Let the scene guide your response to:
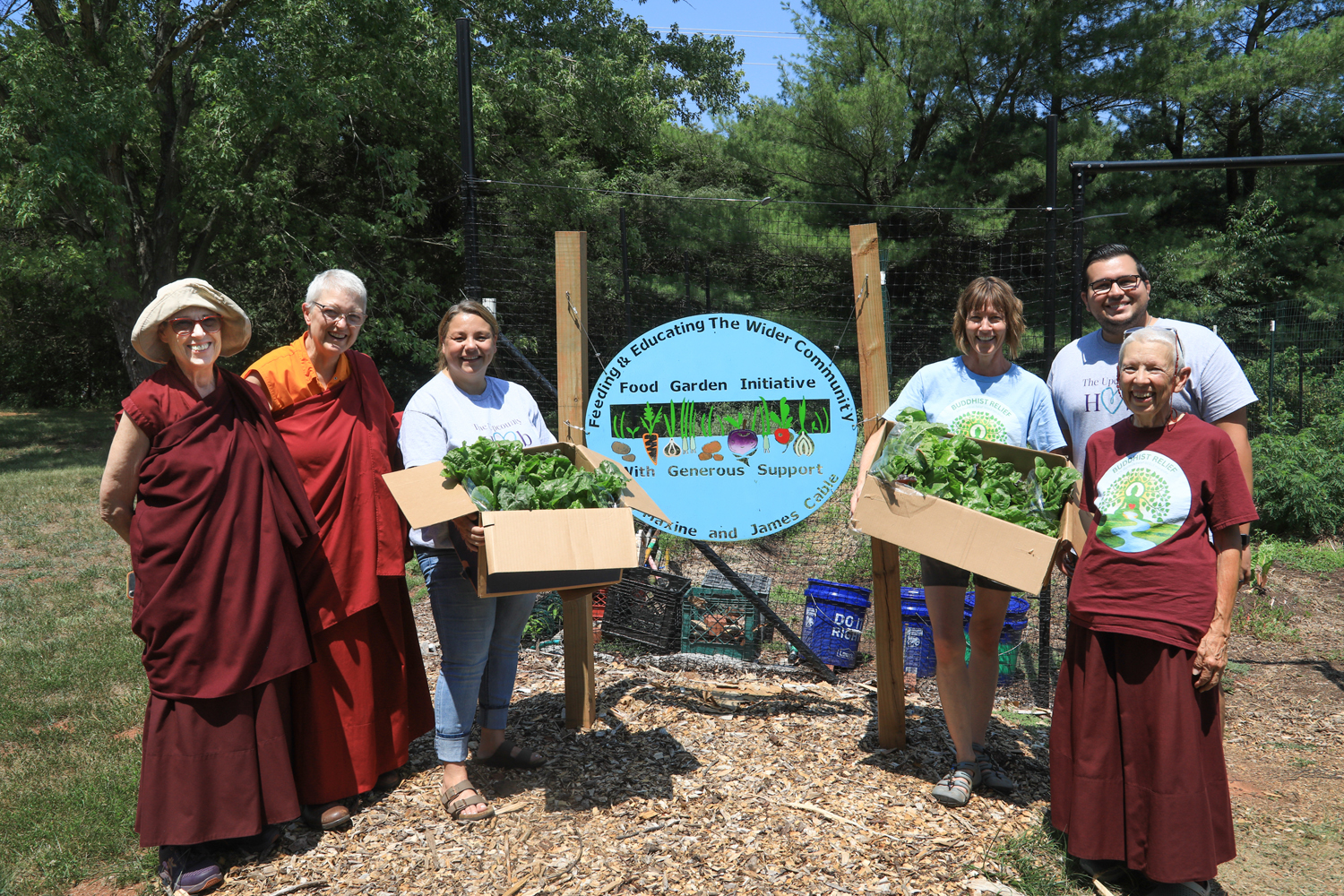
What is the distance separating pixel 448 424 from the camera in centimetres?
307

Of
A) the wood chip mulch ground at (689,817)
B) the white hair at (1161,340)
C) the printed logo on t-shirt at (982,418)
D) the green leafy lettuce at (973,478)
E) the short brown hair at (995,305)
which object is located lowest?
the wood chip mulch ground at (689,817)

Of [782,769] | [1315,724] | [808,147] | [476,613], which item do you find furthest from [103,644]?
[808,147]

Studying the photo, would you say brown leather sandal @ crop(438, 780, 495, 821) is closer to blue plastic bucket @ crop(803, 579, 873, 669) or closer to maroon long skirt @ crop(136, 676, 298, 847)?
maroon long skirt @ crop(136, 676, 298, 847)

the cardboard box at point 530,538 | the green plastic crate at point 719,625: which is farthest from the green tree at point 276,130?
the cardboard box at point 530,538

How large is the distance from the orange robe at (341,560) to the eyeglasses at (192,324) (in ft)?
0.81

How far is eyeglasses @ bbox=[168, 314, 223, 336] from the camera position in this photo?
8.99 ft

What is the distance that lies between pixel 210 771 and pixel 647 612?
261 centimetres

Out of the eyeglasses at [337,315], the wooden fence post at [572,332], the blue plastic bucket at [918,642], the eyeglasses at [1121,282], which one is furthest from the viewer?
the blue plastic bucket at [918,642]

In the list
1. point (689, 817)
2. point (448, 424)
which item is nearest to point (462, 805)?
point (689, 817)

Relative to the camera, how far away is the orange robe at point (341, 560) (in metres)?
3.04

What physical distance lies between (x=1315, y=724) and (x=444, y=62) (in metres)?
13.2

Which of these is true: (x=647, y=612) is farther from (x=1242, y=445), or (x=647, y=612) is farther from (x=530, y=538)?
(x=1242, y=445)

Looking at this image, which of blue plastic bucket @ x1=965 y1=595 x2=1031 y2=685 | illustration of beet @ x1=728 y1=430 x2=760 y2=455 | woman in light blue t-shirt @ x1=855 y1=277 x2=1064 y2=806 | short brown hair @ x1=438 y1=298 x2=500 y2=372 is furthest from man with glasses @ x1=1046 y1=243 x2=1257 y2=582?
short brown hair @ x1=438 y1=298 x2=500 y2=372

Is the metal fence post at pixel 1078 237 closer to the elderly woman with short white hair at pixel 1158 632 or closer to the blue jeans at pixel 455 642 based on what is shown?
the elderly woman with short white hair at pixel 1158 632
